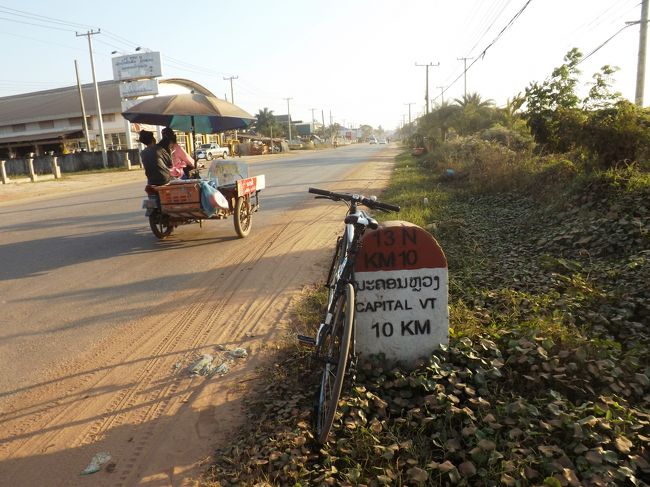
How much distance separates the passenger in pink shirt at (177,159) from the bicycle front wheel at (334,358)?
6114 millimetres

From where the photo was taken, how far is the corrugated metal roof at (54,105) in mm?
39781

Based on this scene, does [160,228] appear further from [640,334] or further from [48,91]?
[48,91]

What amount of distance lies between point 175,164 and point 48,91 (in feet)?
190

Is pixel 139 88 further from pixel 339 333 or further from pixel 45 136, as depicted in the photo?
pixel 339 333

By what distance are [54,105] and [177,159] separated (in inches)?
1717

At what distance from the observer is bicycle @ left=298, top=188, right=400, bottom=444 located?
2.64 m

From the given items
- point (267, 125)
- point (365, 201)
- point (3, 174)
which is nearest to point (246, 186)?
point (365, 201)

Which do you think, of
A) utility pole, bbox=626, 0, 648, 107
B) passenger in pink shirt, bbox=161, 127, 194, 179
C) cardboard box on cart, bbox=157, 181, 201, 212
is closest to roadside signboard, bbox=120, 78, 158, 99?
passenger in pink shirt, bbox=161, 127, 194, 179

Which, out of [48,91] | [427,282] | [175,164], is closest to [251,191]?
[175,164]

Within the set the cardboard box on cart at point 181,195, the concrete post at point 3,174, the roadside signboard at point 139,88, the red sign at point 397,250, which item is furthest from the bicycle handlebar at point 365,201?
the roadside signboard at point 139,88

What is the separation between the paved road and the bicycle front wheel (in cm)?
64

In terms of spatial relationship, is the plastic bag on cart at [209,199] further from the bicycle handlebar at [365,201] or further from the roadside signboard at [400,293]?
the roadside signboard at [400,293]

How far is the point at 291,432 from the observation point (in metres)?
2.74

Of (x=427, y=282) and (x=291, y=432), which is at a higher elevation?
(x=427, y=282)
